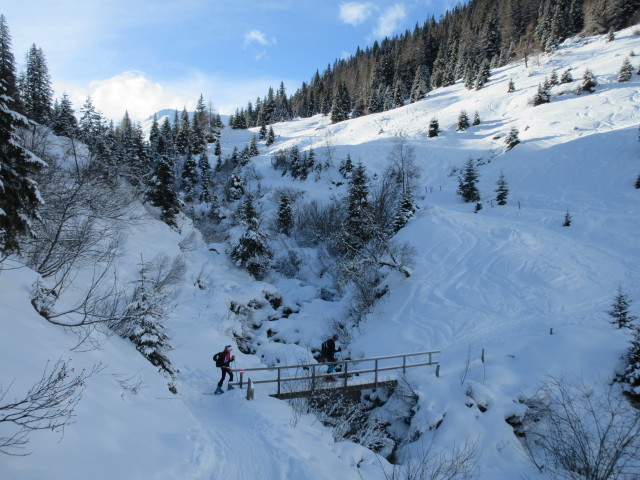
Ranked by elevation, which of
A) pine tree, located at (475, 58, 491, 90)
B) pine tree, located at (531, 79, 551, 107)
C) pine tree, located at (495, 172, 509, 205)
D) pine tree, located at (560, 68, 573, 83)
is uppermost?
pine tree, located at (475, 58, 491, 90)

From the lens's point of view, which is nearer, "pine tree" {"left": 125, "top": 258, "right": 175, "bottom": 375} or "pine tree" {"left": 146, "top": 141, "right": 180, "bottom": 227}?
"pine tree" {"left": 125, "top": 258, "right": 175, "bottom": 375}

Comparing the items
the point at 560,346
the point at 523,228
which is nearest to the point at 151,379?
the point at 560,346

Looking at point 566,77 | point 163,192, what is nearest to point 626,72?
point 566,77

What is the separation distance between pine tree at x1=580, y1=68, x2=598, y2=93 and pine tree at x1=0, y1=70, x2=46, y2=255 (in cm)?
5510

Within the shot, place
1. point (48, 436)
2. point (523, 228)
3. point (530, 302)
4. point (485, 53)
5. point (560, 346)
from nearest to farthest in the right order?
point (48, 436)
point (560, 346)
point (530, 302)
point (523, 228)
point (485, 53)

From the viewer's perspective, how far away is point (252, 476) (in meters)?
6.77

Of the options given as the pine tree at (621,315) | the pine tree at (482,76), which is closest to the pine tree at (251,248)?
the pine tree at (621,315)

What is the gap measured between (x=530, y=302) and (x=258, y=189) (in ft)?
126

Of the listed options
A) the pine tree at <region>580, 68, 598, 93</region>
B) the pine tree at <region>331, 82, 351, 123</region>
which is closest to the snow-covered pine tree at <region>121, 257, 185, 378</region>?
the pine tree at <region>580, 68, 598, 93</region>

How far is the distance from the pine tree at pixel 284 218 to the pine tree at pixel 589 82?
3985cm

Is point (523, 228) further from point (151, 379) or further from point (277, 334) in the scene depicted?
point (151, 379)

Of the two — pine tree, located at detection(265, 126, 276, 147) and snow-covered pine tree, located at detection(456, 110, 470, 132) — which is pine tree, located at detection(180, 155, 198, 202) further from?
snow-covered pine tree, located at detection(456, 110, 470, 132)

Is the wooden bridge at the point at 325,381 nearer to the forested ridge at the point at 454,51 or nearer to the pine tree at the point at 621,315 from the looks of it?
the pine tree at the point at 621,315

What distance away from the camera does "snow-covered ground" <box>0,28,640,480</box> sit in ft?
21.7
